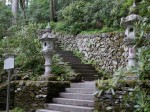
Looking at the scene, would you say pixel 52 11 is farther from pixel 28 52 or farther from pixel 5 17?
pixel 28 52

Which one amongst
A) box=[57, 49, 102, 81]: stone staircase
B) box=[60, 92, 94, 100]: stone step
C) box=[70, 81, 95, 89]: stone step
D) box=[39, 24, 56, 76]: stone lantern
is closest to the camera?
box=[60, 92, 94, 100]: stone step

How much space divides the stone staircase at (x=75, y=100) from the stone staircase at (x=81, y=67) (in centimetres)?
188

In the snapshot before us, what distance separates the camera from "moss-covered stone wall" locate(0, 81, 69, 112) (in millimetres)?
9383

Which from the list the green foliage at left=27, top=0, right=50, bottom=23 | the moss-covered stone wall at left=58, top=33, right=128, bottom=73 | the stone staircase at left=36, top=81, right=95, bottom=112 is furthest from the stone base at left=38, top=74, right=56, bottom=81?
Result: the green foliage at left=27, top=0, right=50, bottom=23

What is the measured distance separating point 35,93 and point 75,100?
157 cm

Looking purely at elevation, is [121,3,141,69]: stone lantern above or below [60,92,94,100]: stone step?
above

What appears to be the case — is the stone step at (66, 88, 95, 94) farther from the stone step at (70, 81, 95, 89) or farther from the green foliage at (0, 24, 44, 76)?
the green foliage at (0, 24, 44, 76)

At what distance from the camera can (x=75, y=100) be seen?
28.5 feet

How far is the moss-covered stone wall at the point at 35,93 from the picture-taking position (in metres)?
9.38

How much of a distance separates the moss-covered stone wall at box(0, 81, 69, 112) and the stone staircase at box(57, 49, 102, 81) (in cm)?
192

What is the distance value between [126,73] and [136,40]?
862 millimetres

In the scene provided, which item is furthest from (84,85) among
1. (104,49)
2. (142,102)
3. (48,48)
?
(142,102)

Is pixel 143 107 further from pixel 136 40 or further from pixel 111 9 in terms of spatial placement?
pixel 111 9

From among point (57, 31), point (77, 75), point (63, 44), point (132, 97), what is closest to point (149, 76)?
point (132, 97)
